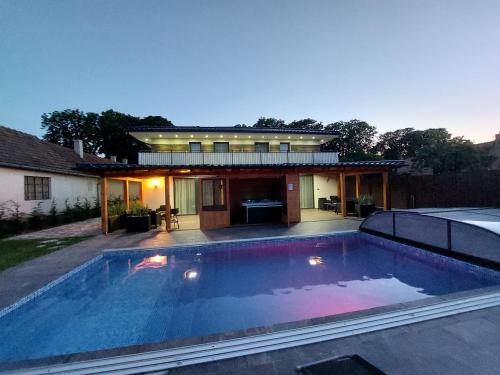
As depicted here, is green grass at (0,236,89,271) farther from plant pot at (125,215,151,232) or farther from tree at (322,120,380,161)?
tree at (322,120,380,161)

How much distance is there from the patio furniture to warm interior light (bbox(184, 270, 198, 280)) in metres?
4.16

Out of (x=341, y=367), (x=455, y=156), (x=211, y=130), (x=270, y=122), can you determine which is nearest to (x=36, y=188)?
(x=211, y=130)

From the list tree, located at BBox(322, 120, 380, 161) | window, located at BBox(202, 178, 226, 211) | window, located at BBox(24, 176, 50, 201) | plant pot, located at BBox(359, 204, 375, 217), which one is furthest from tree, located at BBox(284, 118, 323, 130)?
window, located at BBox(24, 176, 50, 201)

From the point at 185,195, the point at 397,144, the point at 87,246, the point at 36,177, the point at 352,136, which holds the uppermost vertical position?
the point at 352,136

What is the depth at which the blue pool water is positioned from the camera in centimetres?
365

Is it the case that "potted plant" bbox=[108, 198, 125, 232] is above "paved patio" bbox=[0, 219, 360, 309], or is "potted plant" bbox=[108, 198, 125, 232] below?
above

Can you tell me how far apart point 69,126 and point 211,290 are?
4662 cm

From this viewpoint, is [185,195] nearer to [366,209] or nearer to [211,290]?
[366,209]

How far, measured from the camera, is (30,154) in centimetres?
1352

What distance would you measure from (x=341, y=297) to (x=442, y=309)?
1.79 metres

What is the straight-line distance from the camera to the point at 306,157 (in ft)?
49.9

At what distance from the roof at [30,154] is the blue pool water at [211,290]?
7787mm

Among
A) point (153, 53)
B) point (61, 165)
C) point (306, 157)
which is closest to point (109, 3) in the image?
point (153, 53)

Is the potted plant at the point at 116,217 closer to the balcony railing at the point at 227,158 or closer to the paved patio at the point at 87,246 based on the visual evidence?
the paved patio at the point at 87,246
